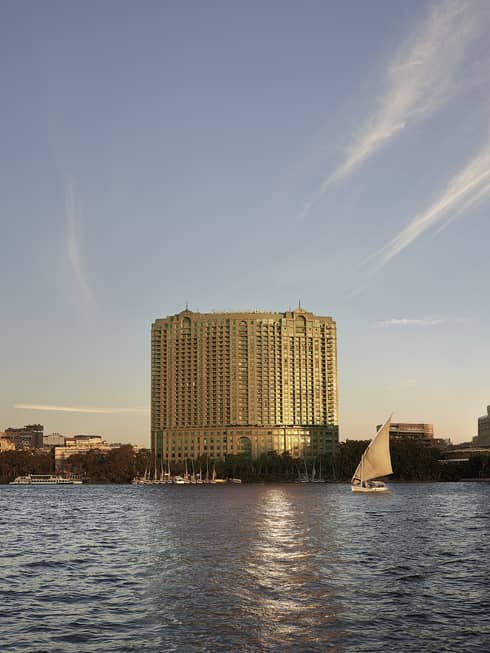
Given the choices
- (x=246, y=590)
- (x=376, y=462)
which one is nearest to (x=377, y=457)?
(x=376, y=462)

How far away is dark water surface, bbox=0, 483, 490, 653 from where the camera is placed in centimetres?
3119

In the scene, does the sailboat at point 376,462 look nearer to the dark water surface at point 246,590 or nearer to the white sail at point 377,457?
the white sail at point 377,457

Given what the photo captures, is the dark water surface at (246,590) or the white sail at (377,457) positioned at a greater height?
the white sail at (377,457)

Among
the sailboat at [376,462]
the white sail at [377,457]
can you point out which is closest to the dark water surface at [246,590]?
the white sail at [377,457]

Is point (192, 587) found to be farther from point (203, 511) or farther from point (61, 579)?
point (203, 511)

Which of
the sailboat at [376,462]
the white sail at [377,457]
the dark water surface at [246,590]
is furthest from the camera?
the sailboat at [376,462]

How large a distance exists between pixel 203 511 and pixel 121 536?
44.6m

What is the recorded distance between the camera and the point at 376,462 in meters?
179

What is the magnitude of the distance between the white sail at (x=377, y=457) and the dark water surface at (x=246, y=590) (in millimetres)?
88087

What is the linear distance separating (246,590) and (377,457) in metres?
139

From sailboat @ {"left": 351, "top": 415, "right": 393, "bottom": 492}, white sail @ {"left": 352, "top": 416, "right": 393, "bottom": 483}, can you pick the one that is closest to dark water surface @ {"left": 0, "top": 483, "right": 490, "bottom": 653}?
white sail @ {"left": 352, "top": 416, "right": 393, "bottom": 483}

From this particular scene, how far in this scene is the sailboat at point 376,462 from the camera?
17174cm

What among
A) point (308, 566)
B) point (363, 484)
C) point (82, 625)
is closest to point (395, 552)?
point (308, 566)

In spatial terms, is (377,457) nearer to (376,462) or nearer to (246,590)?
(376,462)
